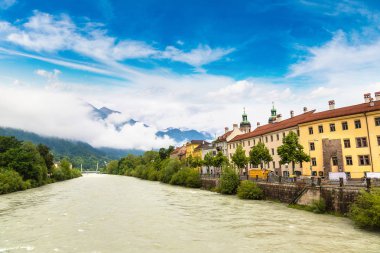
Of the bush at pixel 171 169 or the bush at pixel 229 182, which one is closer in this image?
the bush at pixel 229 182

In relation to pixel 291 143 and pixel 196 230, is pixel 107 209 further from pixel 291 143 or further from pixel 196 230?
pixel 291 143

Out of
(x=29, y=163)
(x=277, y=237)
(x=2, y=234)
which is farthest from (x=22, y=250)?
(x=29, y=163)

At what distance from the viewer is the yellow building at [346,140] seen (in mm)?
48906

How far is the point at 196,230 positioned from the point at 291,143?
26847 mm

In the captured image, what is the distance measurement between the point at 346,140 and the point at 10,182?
220 ft

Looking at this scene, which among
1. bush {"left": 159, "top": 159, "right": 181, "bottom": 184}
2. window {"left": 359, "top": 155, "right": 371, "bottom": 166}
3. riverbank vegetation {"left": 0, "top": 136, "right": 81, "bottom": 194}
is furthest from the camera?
bush {"left": 159, "top": 159, "right": 181, "bottom": 184}

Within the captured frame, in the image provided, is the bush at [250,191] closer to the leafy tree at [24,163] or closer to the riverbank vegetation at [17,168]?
the riverbank vegetation at [17,168]

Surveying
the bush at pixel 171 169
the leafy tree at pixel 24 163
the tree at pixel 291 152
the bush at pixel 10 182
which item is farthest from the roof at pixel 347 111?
the leafy tree at pixel 24 163

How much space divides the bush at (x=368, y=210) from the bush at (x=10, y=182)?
65.7m

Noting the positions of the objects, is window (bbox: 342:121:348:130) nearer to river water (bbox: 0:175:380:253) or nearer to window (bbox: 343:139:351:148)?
window (bbox: 343:139:351:148)

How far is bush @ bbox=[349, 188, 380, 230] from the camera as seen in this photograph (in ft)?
83.8

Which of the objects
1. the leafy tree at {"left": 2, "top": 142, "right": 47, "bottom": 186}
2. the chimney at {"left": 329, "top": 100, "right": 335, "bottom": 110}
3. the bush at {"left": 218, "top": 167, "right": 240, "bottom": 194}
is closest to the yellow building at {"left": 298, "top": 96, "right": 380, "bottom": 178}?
the chimney at {"left": 329, "top": 100, "right": 335, "bottom": 110}

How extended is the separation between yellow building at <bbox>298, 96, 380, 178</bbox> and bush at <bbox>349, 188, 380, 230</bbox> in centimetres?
2047

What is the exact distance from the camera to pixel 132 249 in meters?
21.9
